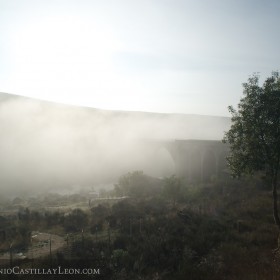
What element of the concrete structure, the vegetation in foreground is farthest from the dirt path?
the concrete structure

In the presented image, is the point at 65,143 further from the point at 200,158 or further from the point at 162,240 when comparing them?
the point at 162,240

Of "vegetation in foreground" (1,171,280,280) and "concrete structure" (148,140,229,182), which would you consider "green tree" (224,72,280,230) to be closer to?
"vegetation in foreground" (1,171,280,280)

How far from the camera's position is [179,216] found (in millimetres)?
22172

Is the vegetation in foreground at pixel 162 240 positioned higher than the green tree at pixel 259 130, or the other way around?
the green tree at pixel 259 130

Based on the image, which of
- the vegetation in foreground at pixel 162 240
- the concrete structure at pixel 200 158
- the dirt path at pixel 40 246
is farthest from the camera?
the concrete structure at pixel 200 158

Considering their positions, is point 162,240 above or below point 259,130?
below

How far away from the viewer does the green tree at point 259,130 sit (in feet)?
58.2

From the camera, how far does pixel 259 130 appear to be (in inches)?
704

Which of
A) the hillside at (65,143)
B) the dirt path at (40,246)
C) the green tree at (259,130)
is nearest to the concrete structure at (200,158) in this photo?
the hillside at (65,143)

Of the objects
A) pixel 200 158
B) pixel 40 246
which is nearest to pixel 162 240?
pixel 40 246

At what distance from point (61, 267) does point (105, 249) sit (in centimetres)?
265

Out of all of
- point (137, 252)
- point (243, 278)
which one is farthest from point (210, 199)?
point (243, 278)

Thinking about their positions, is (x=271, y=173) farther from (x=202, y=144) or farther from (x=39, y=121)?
(x=39, y=121)

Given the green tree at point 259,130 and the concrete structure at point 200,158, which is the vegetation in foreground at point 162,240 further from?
the concrete structure at point 200,158
